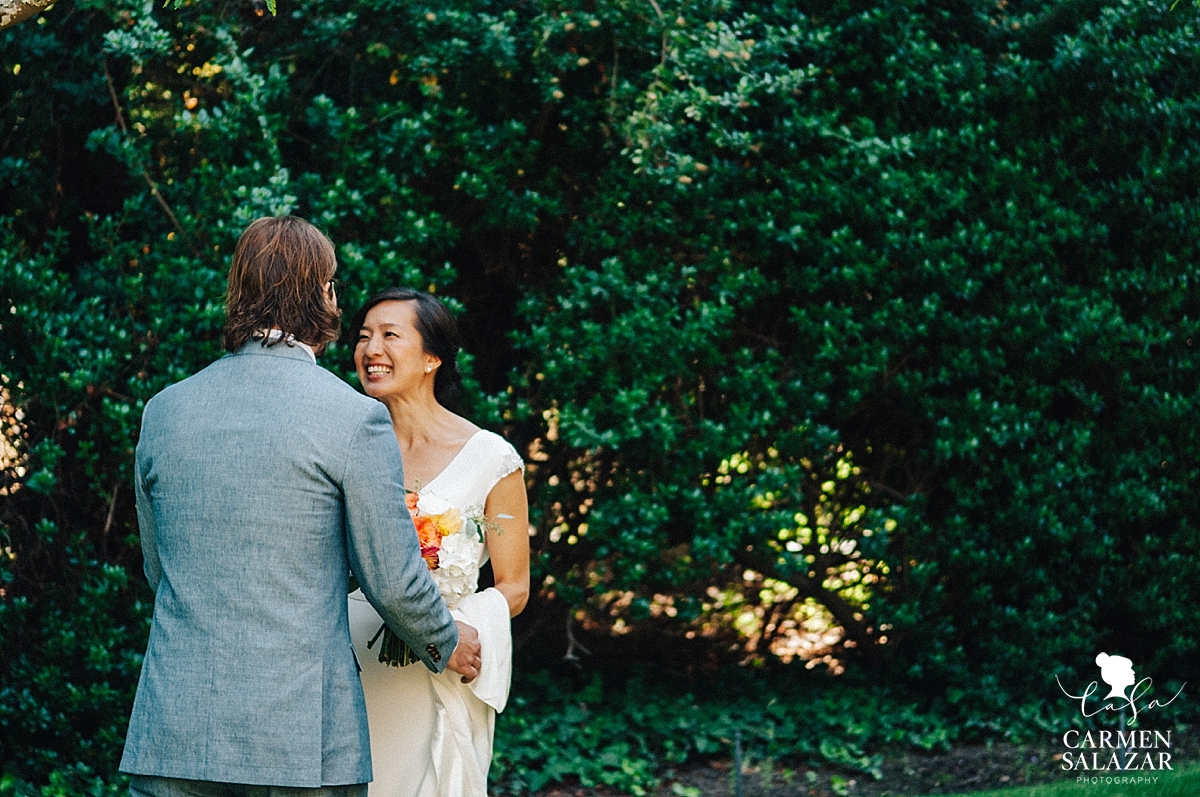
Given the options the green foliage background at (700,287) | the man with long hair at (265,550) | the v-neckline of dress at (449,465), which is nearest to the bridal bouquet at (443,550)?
the v-neckline of dress at (449,465)

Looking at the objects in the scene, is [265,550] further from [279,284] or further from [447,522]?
[447,522]

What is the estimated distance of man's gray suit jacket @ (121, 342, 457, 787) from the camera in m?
2.35

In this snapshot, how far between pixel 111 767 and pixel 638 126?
3601mm

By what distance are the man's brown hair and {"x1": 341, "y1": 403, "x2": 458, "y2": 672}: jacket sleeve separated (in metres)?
0.26

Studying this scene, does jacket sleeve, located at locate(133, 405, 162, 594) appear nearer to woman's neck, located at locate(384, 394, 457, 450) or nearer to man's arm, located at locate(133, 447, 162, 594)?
man's arm, located at locate(133, 447, 162, 594)

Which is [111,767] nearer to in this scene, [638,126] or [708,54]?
[638,126]

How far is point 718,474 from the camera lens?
572 cm

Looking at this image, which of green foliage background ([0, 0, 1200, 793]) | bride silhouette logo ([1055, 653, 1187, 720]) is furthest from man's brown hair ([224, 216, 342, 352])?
bride silhouette logo ([1055, 653, 1187, 720])

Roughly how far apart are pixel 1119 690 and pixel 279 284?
5386 mm

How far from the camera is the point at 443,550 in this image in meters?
3.24

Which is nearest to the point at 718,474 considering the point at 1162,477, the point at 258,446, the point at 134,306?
the point at 1162,477

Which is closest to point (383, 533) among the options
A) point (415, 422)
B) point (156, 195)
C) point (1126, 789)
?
point (415, 422)

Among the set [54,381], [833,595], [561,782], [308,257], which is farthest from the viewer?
[833,595]

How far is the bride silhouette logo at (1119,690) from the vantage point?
19.9 ft
